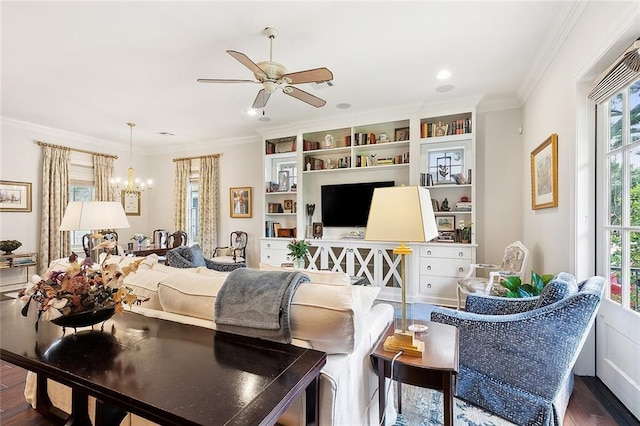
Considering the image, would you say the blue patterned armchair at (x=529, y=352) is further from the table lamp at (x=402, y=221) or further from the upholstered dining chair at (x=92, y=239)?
the upholstered dining chair at (x=92, y=239)

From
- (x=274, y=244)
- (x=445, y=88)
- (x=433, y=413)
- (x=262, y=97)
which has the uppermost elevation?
(x=445, y=88)

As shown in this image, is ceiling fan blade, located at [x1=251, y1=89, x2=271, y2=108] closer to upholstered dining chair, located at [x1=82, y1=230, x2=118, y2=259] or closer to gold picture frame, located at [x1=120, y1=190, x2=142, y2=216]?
upholstered dining chair, located at [x1=82, y1=230, x2=118, y2=259]

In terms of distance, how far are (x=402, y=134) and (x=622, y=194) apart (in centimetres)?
284

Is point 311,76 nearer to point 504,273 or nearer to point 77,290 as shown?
point 77,290

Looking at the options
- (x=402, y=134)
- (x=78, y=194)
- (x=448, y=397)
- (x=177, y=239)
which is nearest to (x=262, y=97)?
(x=402, y=134)

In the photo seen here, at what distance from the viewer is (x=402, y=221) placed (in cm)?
133

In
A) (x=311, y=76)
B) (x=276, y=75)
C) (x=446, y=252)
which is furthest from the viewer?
(x=446, y=252)

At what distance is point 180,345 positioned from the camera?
3.86 feet

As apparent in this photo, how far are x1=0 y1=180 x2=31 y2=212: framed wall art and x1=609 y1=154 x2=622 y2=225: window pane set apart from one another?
745 centimetres

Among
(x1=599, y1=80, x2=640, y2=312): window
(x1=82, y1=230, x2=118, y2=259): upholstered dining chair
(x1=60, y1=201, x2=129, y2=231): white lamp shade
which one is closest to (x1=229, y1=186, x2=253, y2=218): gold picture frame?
(x1=82, y1=230, x2=118, y2=259): upholstered dining chair

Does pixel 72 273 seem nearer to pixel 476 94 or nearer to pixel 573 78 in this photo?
pixel 573 78

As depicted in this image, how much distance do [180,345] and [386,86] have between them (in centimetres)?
352

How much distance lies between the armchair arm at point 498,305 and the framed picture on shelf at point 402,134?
280cm

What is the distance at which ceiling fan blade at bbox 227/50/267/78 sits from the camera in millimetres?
2207
